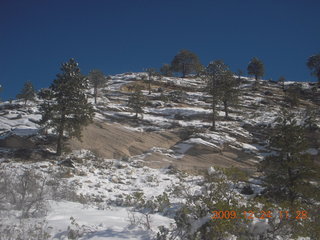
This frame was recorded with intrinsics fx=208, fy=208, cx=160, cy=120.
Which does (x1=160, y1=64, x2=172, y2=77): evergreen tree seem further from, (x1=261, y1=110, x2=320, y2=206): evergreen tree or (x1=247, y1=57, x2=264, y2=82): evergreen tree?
(x1=261, y1=110, x2=320, y2=206): evergreen tree

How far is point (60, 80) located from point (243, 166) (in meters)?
21.2

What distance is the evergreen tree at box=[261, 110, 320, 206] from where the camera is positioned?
12.0 meters

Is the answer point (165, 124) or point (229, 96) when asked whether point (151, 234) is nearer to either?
point (165, 124)

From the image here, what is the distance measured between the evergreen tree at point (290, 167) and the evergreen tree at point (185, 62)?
→ 6264 centimetres

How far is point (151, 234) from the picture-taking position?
590 centimetres

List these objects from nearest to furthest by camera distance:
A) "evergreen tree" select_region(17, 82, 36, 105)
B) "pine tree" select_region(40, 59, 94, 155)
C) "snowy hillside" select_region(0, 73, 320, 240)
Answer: "snowy hillside" select_region(0, 73, 320, 240) → "pine tree" select_region(40, 59, 94, 155) → "evergreen tree" select_region(17, 82, 36, 105)

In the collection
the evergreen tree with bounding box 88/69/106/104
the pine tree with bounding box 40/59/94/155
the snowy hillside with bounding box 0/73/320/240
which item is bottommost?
the snowy hillside with bounding box 0/73/320/240

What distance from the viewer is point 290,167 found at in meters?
12.5

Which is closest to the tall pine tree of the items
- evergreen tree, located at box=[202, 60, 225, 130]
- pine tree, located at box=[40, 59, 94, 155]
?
evergreen tree, located at box=[202, 60, 225, 130]

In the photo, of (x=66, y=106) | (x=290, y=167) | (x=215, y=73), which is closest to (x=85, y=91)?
(x=66, y=106)
